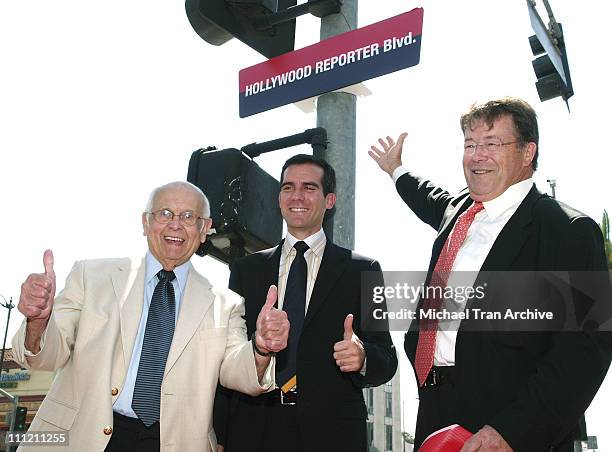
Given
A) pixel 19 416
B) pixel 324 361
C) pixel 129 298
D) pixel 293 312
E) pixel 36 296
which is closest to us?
pixel 36 296

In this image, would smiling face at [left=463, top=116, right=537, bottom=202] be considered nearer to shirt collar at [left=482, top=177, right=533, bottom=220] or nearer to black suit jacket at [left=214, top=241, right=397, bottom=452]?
shirt collar at [left=482, top=177, right=533, bottom=220]

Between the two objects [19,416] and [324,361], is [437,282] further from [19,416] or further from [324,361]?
[19,416]

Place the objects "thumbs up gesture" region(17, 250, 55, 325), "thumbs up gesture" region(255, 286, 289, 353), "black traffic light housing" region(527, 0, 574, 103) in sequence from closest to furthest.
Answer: "thumbs up gesture" region(17, 250, 55, 325) < "thumbs up gesture" region(255, 286, 289, 353) < "black traffic light housing" region(527, 0, 574, 103)

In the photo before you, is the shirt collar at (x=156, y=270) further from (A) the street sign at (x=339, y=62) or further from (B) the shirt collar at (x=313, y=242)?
(A) the street sign at (x=339, y=62)

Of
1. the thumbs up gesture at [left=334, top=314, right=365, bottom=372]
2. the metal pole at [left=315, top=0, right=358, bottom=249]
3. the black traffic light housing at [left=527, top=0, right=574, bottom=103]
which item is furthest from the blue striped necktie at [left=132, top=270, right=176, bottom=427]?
the black traffic light housing at [left=527, top=0, right=574, bottom=103]

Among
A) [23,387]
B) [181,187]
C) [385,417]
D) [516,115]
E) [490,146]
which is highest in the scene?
[516,115]

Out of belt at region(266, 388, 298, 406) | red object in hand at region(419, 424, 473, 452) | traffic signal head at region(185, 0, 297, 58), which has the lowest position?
red object in hand at region(419, 424, 473, 452)

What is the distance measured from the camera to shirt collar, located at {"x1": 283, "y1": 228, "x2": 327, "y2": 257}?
3855 mm

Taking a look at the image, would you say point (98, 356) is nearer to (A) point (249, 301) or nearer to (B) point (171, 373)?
(B) point (171, 373)

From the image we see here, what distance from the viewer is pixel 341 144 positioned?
3.73 metres

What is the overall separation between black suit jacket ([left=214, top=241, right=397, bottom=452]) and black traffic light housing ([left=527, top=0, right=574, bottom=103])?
9.84 feet

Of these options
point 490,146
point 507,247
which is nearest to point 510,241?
point 507,247

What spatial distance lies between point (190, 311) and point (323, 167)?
1157mm

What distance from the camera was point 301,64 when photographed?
156 inches
